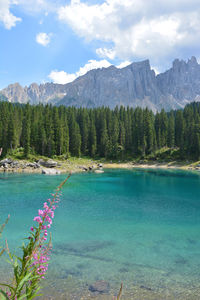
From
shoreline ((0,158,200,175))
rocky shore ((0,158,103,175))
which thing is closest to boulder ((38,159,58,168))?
rocky shore ((0,158,103,175))

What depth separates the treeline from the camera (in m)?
80.7

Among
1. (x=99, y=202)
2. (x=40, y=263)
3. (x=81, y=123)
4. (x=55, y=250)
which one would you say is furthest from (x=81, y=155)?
(x=40, y=263)

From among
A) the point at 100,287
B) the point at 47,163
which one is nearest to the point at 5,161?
A: the point at 47,163

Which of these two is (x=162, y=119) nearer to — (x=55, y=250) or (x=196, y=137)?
(x=196, y=137)

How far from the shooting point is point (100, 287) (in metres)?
11.5

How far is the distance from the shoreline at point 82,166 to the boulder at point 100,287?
5236cm

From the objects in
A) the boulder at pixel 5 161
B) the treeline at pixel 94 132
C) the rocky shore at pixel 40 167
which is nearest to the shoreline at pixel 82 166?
the rocky shore at pixel 40 167

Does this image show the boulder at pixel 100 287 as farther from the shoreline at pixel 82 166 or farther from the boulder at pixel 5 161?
the boulder at pixel 5 161

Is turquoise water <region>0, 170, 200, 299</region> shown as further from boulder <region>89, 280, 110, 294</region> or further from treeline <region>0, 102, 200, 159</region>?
treeline <region>0, 102, 200, 159</region>

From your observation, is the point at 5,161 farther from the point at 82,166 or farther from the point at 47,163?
the point at 82,166

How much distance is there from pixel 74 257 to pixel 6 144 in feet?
225

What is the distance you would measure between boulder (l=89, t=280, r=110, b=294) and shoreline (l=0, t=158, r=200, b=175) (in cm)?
5236

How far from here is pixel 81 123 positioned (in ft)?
348

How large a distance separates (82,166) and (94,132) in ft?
89.5
